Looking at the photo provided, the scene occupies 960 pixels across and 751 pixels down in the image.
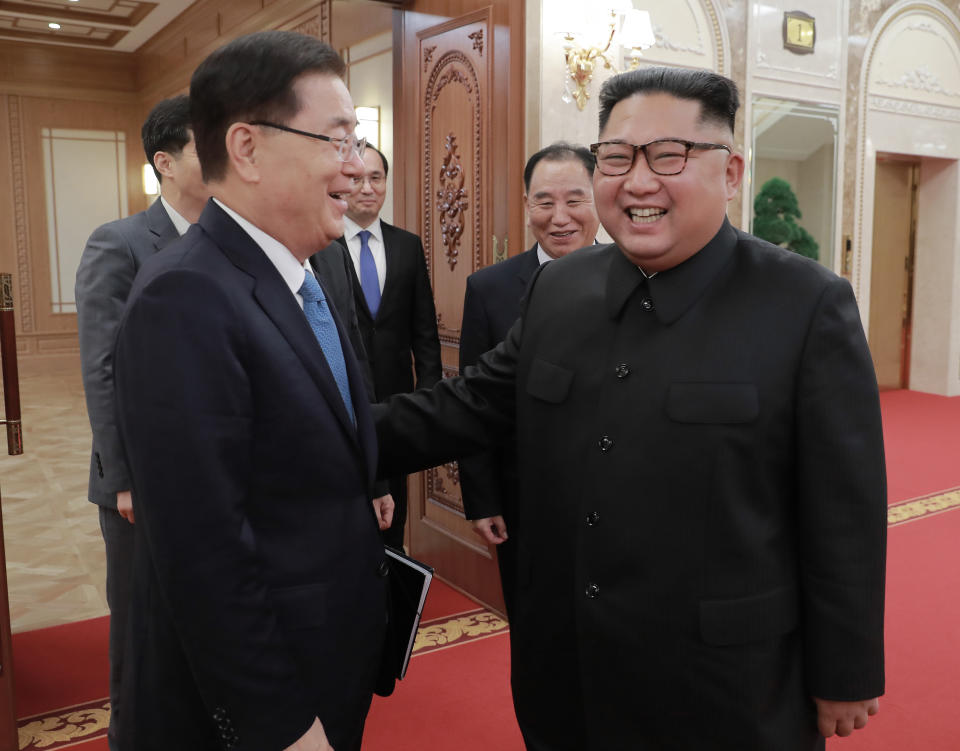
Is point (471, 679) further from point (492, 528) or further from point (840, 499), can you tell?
point (840, 499)

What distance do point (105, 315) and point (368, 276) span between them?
4.41ft

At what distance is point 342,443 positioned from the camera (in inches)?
50.7

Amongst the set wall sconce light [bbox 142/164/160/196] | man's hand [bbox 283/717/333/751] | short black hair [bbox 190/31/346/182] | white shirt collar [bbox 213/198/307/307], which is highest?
wall sconce light [bbox 142/164/160/196]

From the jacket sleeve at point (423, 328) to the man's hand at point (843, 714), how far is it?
238 centimetres

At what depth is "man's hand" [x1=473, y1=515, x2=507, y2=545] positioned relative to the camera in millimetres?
2564

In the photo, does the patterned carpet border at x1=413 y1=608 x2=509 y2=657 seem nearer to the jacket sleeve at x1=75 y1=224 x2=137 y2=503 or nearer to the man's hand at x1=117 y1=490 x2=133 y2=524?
the man's hand at x1=117 y1=490 x2=133 y2=524

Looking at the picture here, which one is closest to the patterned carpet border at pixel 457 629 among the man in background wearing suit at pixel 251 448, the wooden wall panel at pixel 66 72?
the man in background wearing suit at pixel 251 448

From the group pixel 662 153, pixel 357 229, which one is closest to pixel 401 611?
pixel 662 153

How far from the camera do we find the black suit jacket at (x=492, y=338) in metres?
2.56

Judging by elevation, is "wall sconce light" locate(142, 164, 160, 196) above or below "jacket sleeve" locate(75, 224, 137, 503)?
above

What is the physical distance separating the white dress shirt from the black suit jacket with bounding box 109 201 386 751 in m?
2.27

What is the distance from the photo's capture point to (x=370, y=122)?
590 cm

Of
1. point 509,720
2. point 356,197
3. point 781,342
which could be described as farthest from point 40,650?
point 781,342

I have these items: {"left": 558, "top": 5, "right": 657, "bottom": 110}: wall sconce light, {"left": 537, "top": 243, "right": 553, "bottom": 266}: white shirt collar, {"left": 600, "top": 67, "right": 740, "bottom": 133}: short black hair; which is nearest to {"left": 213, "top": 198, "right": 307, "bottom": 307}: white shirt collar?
{"left": 600, "top": 67, "right": 740, "bottom": 133}: short black hair
